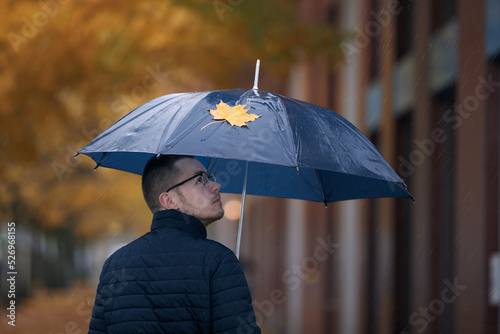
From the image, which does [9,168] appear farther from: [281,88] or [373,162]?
[281,88]

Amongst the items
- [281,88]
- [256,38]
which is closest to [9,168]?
[256,38]

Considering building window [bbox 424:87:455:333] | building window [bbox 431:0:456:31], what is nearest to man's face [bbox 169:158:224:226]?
building window [bbox 424:87:455:333]

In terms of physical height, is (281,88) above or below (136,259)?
above

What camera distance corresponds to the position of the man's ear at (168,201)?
9.91ft

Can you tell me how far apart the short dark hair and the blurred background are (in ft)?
11.8

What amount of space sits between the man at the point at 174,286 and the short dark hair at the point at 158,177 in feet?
0.32

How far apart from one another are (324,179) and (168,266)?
1738mm

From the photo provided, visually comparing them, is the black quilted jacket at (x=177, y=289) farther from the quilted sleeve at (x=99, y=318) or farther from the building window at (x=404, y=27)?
the building window at (x=404, y=27)

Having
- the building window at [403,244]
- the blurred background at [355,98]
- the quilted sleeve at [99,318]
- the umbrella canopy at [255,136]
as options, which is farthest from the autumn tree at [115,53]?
the quilted sleeve at [99,318]

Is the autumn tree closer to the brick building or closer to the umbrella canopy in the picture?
the brick building

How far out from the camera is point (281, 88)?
52.4 feet

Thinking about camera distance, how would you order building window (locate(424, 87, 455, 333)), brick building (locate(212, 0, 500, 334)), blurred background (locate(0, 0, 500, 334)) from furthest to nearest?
building window (locate(424, 87, 455, 333)) < blurred background (locate(0, 0, 500, 334)) < brick building (locate(212, 0, 500, 334))

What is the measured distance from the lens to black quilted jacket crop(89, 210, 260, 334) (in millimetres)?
2678

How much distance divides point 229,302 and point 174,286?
0.73 ft
